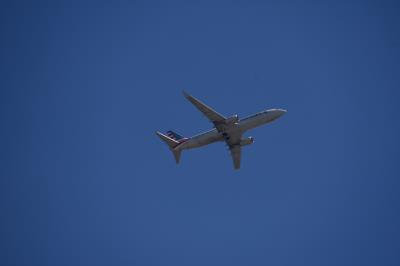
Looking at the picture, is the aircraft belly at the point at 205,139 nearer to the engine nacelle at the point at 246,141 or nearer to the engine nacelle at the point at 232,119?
the engine nacelle at the point at 232,119

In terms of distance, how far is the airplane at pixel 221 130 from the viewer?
79.8 meters

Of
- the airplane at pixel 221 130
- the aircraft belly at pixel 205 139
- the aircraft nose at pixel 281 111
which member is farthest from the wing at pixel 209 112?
the aircraft nose at pixel 281 111

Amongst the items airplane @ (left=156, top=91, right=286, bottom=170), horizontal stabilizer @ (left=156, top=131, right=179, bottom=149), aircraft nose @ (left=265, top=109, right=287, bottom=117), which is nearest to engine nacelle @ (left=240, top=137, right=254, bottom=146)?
airplane @ (left=156, top=91, right=286, bottom=170)

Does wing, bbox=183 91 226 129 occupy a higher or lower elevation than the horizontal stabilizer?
higher

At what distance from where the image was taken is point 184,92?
75938mm

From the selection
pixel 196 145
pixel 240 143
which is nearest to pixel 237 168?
pixel 240 143

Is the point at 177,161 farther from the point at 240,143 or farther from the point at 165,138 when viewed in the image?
the point at 240,143

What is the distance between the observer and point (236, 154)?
88375 mm

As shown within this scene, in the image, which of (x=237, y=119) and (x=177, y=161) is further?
(x=177, y=161)

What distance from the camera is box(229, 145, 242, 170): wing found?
87.4m

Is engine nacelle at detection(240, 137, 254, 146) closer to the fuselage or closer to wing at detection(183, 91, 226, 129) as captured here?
the fuselage

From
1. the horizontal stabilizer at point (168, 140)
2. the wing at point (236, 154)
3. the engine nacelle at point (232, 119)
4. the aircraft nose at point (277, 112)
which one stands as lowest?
the wing at point (236, 154)

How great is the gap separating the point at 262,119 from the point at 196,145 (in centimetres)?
1156

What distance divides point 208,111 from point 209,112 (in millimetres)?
251
